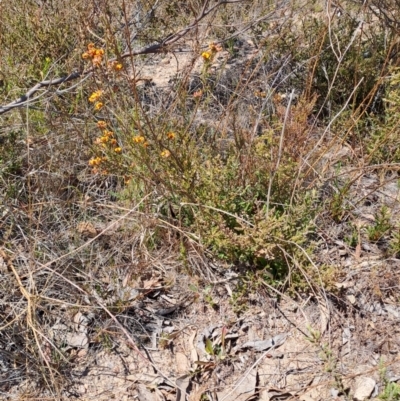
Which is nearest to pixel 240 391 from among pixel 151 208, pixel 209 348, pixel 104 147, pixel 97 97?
pixel 209 348

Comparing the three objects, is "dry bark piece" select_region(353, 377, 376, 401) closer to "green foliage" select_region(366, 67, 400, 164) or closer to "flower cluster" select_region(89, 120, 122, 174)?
"green foliage" select_region(366, 67, 400, 164)

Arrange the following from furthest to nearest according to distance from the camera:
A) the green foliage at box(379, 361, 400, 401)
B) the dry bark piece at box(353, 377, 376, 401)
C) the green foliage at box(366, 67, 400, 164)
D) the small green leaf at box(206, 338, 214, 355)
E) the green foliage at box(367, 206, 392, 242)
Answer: the green foliage at box(366, 67, 400, 164), the green foliage at box(367, 206, 392, 242), the small green leaf at box(206, 338, 214, 355), the dry bark piece at box(353, 377, 376, 401), the green foliage at box(379, 361, 400, 401)

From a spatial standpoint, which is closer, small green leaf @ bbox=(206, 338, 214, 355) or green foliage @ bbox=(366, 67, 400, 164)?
small green leaf @ bbox=(206, 338, 214, 355)

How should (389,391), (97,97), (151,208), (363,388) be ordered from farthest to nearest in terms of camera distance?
(151,208)
(97,97)
(363,388)
(389,391)

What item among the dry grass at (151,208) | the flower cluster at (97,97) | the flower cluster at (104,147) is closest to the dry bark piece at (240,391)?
the dry grass at (151,208)

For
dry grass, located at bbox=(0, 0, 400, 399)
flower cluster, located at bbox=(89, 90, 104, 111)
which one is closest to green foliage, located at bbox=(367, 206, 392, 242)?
dry grass, located at bbox=(0, 0, 400, 399)

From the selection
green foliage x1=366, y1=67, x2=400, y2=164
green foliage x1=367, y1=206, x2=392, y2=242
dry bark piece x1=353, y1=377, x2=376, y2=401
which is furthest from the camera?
green foliage x1=366, y1=67, x2=400, y2=164

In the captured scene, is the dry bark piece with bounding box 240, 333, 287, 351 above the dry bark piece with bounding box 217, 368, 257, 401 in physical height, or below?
above

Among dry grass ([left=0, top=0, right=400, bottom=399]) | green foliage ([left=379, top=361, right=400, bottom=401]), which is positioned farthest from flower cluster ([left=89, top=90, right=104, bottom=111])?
green foliage ([left=379, top=361, right=400, bottom=401])

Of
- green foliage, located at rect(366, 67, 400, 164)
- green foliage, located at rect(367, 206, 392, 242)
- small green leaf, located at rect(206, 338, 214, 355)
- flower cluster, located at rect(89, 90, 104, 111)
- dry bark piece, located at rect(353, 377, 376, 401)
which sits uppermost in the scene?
flower cluster, located at rect(89, 90, 104, 111)

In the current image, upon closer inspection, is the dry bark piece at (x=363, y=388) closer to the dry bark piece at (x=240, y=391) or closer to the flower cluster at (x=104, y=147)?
the dry bark piece at (x=240, y=391)

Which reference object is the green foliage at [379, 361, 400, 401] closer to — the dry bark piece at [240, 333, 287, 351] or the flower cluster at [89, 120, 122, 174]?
the dry bark piece at [240, 333, 287, 351]

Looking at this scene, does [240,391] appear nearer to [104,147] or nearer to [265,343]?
[265,343]

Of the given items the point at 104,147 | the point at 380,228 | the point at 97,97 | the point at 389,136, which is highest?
the point at 97,97
